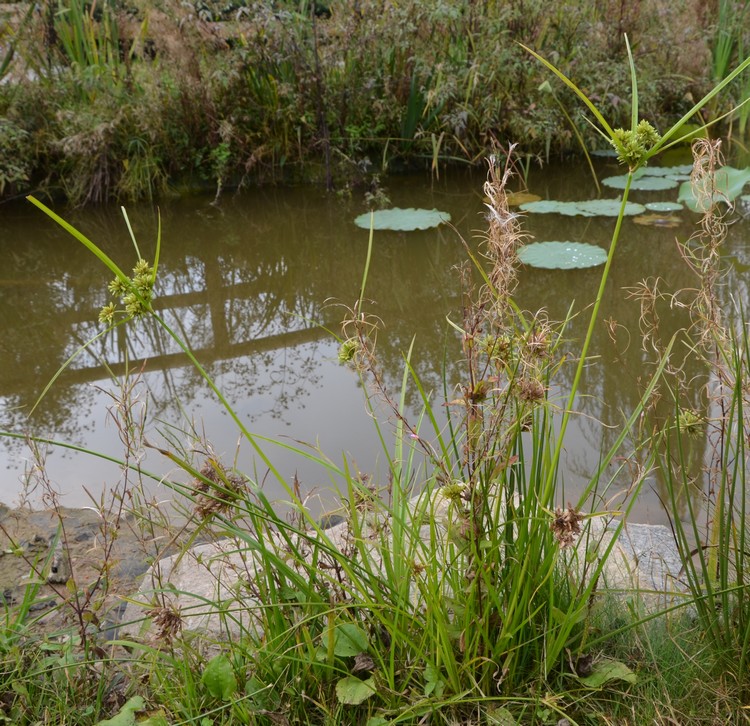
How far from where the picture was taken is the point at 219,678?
132 centimetres

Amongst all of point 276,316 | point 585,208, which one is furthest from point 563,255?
point 276,316

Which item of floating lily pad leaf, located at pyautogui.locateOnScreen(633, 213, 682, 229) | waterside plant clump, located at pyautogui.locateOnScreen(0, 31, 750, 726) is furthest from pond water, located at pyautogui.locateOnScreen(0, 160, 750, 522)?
waterside plant clump, located at pyautogui.locateOnScreen(0, 31, 750, 726)

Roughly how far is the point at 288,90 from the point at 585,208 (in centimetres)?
213

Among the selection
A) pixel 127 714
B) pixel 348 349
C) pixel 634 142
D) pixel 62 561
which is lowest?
pixel 62 561

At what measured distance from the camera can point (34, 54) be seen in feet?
18.3

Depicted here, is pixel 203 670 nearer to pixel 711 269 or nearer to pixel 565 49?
pixel 711 269

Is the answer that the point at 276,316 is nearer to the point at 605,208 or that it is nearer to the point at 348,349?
the point at 605,208

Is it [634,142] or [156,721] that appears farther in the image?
[156,721]

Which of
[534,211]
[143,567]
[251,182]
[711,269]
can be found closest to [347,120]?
[251,182]

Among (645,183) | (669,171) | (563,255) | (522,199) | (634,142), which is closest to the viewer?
(634,142)

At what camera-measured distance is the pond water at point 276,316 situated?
106 inches

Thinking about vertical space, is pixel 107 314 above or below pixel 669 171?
above

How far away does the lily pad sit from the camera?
179 inches

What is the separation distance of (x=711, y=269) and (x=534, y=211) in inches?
135
